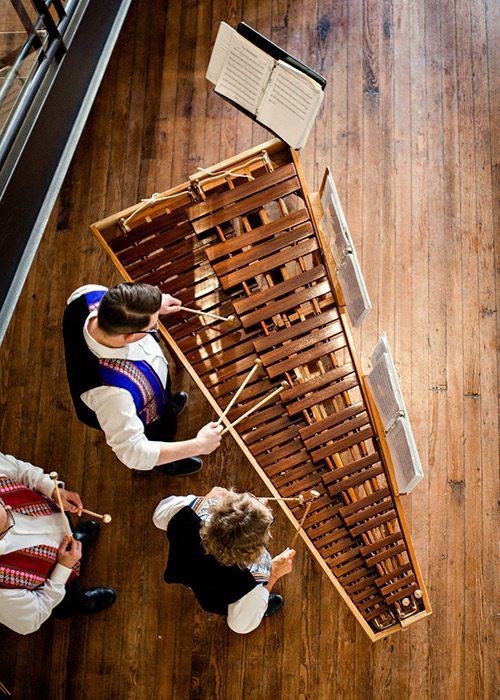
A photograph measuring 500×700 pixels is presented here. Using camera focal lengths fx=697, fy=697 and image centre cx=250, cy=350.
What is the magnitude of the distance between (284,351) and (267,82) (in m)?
1.16

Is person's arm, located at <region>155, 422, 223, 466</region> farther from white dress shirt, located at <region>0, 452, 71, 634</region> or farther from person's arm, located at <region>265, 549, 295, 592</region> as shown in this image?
person's arm, located at <region>265, 549, 295, 592</region>

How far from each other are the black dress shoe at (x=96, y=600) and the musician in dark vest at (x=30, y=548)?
633mm

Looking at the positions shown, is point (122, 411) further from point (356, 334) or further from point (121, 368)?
point (356, 334)

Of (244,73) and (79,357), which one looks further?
(244,73)

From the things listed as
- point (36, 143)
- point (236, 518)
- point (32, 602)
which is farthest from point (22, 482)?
point (36, 143)

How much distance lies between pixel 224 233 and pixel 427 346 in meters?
1.27

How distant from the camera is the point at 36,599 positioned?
264cm

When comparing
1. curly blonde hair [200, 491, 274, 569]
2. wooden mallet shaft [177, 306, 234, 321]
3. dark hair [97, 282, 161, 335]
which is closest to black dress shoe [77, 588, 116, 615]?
curly blonde hair [200, 491, 274, 569]

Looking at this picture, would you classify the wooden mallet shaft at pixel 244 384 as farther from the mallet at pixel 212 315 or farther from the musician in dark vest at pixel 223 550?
the musician in dark vest at pixel 223 550

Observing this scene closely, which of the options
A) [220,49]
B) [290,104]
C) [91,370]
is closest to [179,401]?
[91,370]

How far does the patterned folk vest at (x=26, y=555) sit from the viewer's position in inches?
100

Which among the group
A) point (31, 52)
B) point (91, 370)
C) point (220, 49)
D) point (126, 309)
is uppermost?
point (31, 52)

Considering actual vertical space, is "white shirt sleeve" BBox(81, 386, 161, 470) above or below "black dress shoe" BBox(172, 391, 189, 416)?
above

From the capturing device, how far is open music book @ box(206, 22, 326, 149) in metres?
2.92
